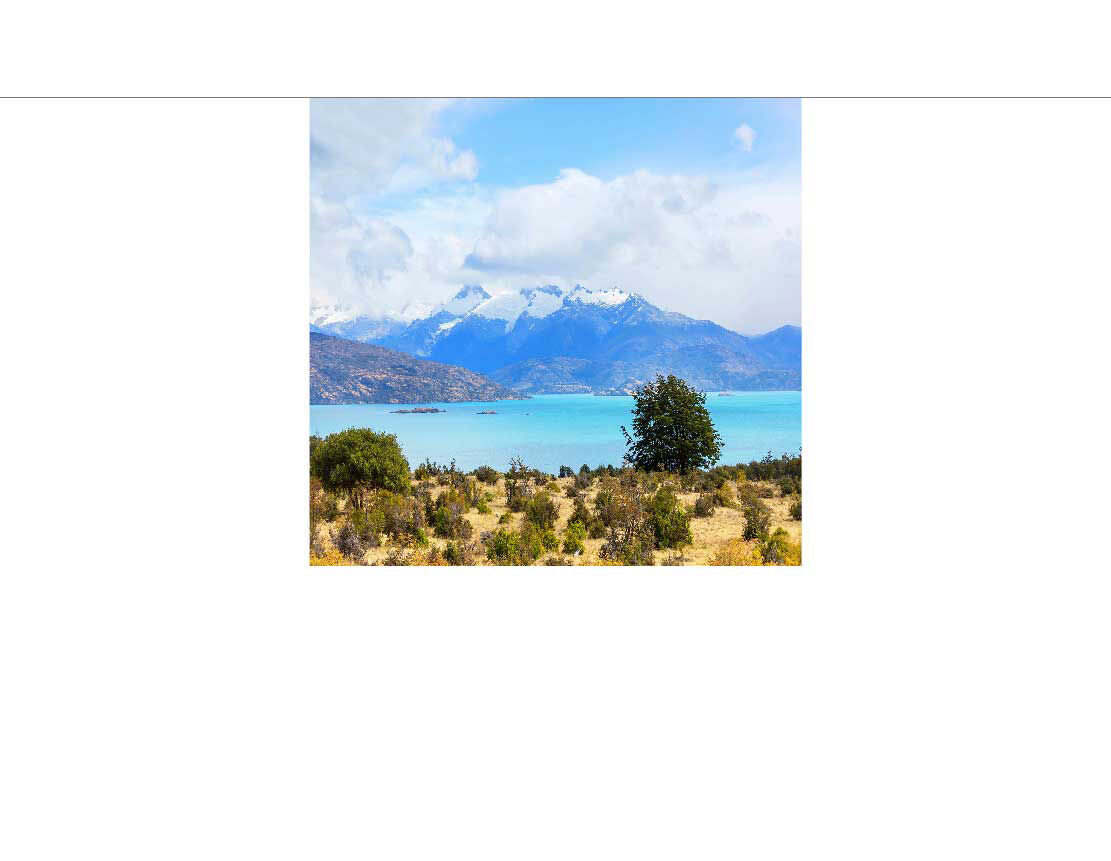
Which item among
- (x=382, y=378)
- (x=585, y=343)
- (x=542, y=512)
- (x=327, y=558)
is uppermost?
(x=585, y=343)

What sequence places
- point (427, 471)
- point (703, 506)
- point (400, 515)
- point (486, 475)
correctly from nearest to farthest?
point (400, 515) → point (703, 506) → point (427, 471) → point (486, 475)

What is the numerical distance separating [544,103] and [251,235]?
2940 millimetres

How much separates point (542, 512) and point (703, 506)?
5.31 feet

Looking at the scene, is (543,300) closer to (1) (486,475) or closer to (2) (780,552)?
(1) (486,475)

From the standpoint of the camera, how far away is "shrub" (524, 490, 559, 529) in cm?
655

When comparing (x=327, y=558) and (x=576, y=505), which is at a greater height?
(x=576, y=505)

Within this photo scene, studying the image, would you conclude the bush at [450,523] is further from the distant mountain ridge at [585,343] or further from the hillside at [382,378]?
the distant mountain ridge at [585,343]

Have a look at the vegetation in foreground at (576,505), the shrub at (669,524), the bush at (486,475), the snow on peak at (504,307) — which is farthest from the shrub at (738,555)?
the snow on peak at (504,307)

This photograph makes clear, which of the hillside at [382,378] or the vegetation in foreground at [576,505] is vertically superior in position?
the hillside at [382,378]

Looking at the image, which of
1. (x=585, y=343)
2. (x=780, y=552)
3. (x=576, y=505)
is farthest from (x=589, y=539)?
(x=585, y=343)

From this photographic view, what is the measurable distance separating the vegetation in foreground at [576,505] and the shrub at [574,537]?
0.01 meters

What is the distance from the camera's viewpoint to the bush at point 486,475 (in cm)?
784

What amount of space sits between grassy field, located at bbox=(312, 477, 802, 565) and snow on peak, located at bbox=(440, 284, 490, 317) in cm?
248

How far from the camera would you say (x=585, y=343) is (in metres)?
8.99
